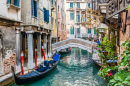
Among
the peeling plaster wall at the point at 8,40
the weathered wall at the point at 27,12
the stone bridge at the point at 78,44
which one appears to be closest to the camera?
the peeling plaster wall at the point at 8,40

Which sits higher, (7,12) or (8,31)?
(7,12)

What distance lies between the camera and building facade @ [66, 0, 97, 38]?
81.9 ft

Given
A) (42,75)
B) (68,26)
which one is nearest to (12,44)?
(42,75)

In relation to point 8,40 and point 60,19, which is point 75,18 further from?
point 8,40

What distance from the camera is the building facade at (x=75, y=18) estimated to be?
81.9 feet

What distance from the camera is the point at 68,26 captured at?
82.8ft

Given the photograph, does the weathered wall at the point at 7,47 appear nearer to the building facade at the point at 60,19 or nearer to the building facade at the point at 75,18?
the building facade at the point at 60,19

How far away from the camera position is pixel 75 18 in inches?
1006

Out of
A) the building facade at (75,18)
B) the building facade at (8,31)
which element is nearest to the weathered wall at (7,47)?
the building facade at (8,31)

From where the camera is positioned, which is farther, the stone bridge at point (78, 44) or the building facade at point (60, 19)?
the building facade at point (60, 19)

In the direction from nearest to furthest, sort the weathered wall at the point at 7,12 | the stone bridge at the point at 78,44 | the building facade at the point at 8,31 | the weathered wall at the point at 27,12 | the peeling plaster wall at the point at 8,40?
the weathered wall at the point at 7,12 < the building facade at the point at 8,31 < the peeling plaster wall at the point at 8,40 < the weathered wall at the point at 27,12 < the stone bridge at the point at 78,44

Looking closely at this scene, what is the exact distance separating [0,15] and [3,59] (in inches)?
70.7

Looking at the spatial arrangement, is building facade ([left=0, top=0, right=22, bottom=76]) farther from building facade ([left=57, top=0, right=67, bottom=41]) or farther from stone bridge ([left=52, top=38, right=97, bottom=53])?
building facade ([left=57, top=0, right=67, bottom=41])

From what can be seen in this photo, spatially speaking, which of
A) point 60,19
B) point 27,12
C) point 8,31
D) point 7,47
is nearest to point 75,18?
point 60,19
